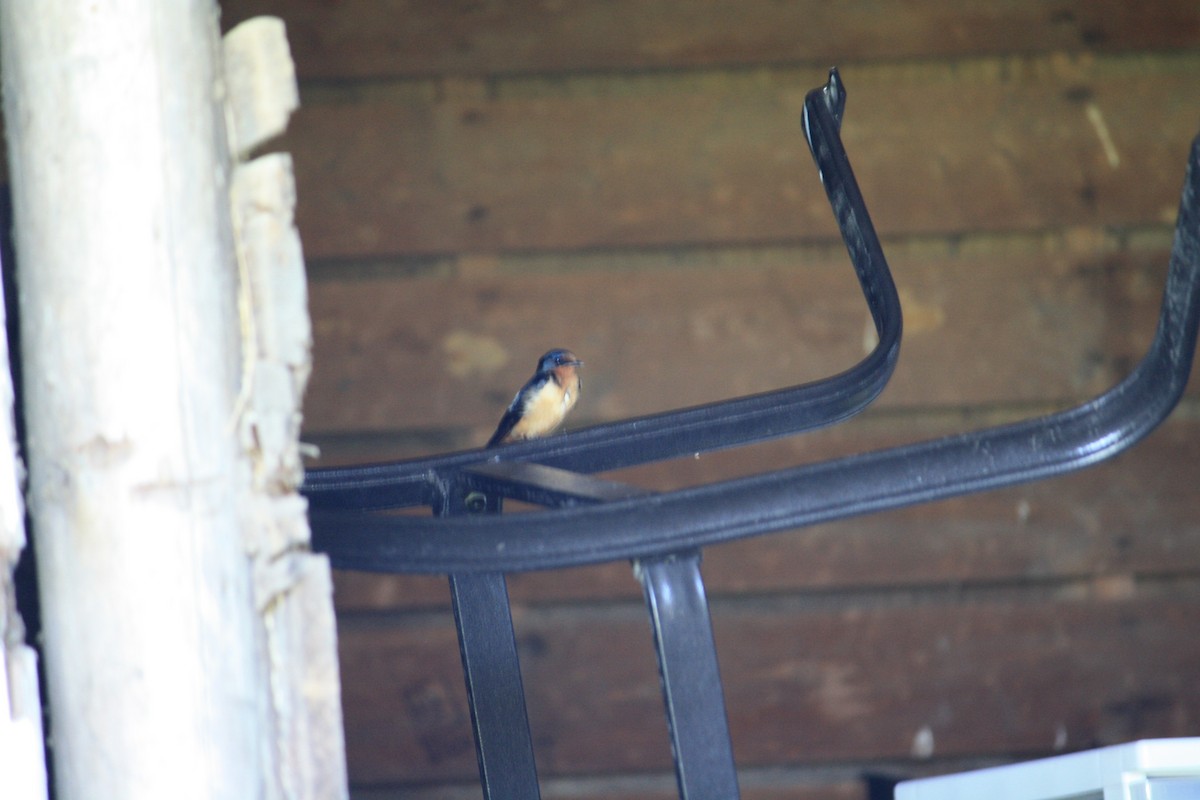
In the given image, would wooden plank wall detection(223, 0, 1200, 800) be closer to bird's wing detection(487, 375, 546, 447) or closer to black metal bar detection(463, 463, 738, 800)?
bird's wing detection(487, 375, 546, 447)

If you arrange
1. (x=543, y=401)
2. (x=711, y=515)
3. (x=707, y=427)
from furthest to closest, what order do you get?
(x=543, y=401) < (x=707, y=427) < (x=711, y=515)

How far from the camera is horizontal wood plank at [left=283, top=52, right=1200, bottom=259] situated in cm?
188

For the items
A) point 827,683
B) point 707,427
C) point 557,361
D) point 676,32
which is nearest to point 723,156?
point 676,32

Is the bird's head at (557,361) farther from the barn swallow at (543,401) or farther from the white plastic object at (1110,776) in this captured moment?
the white plastic object at (1110,776)

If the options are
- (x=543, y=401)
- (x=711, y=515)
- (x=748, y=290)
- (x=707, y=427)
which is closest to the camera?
(x=711, y=515)

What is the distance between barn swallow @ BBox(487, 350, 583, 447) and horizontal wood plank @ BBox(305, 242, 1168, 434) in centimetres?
25

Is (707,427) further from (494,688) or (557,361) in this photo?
(557,361)

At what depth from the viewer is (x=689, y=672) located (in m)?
0.70

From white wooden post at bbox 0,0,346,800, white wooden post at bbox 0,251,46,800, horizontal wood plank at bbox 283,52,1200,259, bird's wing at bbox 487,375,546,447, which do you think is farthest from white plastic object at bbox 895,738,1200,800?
horizontal wood plank at bbox 283,52,1200,259

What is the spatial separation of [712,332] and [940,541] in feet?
1.44

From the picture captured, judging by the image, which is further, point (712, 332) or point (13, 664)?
point (712, 332)

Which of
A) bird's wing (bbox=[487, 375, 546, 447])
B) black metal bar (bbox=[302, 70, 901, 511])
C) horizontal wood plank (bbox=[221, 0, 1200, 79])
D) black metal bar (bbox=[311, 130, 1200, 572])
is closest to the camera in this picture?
black metal bar (bbox=[311, 130, 1200, 572])

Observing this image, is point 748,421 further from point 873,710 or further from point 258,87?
point 873,710

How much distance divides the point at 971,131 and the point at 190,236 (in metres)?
1.41
